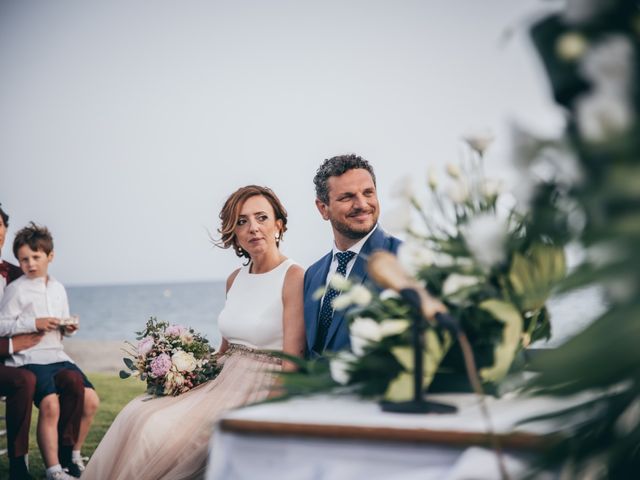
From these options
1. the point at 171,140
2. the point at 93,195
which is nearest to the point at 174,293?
→ the point at 93,195

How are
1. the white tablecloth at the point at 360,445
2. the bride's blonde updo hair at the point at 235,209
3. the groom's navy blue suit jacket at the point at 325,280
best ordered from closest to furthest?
the white tablecloth at the point at 360,445
the groom's navy blue suit jacket at the point at 325,280
the bride's blonde updo hair at the point at 235,209

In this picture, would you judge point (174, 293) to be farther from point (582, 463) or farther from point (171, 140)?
point (582, 463)

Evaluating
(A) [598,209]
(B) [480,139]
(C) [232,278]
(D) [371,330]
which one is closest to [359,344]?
(D) [371,330]

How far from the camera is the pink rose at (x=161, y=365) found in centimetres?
306

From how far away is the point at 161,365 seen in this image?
3059mm

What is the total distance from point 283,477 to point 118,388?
8.53m

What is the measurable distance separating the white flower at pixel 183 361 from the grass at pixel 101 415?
2.35 metres

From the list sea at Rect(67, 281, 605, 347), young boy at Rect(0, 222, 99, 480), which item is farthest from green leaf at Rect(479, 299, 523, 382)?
sea at Rect(67, 281, 605, 347)

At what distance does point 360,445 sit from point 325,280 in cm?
186

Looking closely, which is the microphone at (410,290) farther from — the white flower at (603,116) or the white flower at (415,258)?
the white flower at (603,116)

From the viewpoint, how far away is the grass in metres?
5.01

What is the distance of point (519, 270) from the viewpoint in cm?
144

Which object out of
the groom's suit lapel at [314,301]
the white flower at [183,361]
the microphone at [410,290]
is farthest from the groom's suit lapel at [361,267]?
the microphone at [410,290]

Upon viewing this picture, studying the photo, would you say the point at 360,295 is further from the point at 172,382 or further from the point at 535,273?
the point at 172,382
